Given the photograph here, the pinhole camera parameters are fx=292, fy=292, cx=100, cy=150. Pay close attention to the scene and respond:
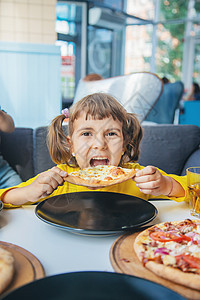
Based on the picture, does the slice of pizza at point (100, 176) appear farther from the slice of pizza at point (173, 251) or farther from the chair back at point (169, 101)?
the chair back at point (169, 101)

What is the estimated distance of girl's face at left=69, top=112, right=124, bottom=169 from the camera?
0.95 meters

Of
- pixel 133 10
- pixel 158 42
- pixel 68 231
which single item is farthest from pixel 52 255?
pixel 158 42

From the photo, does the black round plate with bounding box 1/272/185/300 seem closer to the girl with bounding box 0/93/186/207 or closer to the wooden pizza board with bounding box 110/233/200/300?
the wooden pizza board with bounding box 110/233/200/300

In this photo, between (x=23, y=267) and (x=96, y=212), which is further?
(x=96, y=212)

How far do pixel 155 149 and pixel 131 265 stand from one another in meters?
1.14

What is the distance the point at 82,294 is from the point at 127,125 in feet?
2.33

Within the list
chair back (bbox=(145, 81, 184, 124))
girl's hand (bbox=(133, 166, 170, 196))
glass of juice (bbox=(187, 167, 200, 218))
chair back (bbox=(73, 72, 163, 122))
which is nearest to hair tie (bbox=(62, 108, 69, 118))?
girl's hand (bbox=(133, 166, 170, 196))

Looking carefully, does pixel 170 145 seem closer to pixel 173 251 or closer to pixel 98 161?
pixel 98 161

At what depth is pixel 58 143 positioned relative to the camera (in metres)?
1.03

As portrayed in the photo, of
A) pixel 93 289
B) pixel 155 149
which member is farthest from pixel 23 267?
pixel 155 149

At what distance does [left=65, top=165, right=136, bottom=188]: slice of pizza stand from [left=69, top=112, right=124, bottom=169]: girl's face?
51 mm

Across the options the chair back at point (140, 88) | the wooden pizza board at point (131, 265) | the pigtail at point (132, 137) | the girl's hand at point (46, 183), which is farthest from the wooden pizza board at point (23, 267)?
the chair back at point (140, 88)

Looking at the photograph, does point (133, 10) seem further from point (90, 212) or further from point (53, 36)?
point (90, 212)

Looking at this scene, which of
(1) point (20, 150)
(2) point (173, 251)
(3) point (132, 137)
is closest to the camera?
(2) point (173, 251)
